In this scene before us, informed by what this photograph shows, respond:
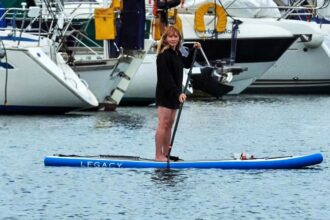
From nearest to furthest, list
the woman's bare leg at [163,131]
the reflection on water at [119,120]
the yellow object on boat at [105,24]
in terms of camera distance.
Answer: the woman's bare leg at [163,131] → the reflection on water at [119,120] → the yellow object on boat at [105,24]

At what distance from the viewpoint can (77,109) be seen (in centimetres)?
2911

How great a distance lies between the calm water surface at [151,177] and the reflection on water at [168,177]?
0.01 m

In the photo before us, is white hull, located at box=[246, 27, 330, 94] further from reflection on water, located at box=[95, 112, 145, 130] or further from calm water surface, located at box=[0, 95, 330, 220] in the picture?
calm water surface, located at box=[0, 95, 330, 220]

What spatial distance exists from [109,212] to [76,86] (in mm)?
13279

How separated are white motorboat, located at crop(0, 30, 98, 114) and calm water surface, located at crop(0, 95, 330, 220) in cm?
50

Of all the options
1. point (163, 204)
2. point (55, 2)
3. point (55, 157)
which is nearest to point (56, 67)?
point (55, 2)

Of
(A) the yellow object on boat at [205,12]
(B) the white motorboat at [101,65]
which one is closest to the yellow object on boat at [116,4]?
(B) the white motorboat at [101,65]

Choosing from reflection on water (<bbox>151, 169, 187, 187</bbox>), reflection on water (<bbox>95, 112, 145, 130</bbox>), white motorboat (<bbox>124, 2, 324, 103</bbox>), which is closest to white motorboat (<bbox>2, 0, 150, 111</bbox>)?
reflection on water (<bbox>95, 112, 145, 130</bbox>)

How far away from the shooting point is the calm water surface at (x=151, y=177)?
51.2 feet

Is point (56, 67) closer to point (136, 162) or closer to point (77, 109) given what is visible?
point (77, 109)

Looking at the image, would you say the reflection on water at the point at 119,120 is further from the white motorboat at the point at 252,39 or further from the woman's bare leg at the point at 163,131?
the white motorboat at the point at 252,39

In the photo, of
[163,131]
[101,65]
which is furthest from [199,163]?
[101,65]

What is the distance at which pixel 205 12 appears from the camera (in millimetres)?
38844

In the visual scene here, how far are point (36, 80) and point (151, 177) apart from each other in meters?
10.3
